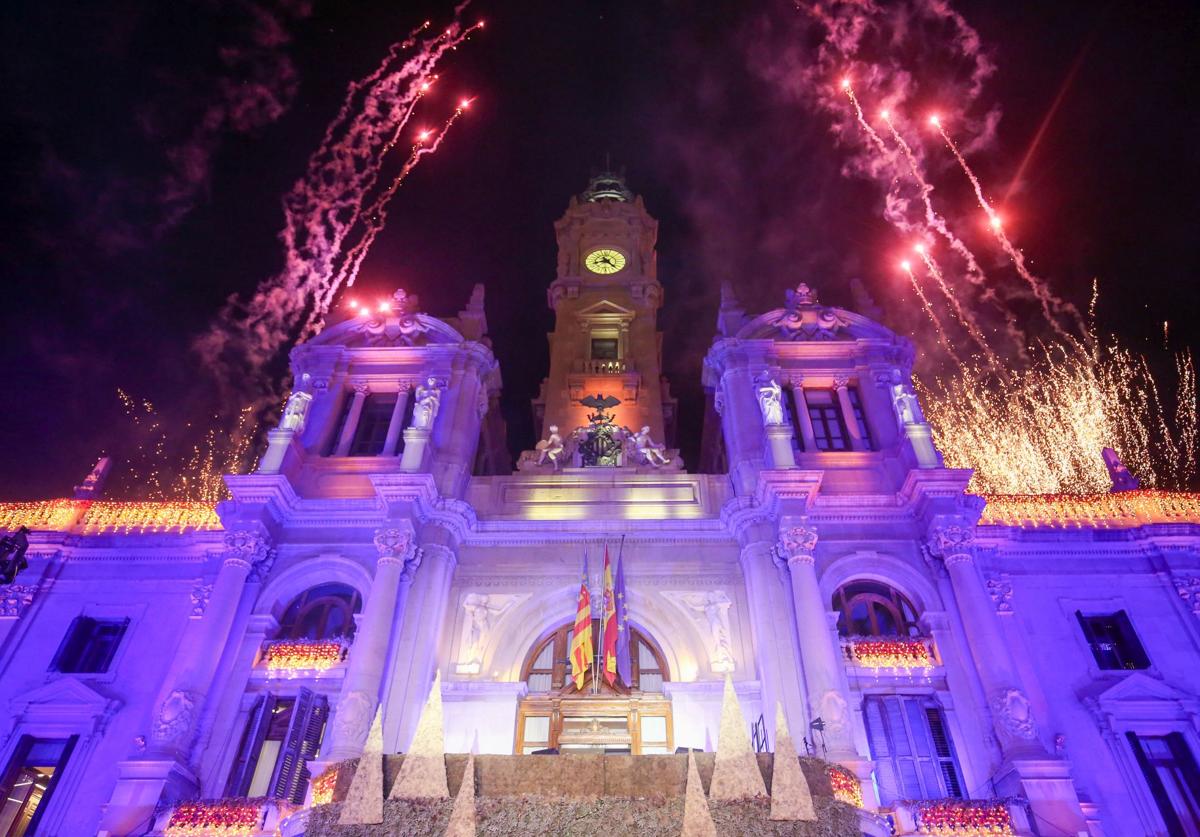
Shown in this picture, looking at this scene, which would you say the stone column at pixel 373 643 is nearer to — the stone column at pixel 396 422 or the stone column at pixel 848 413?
the stone column at pixel 396 422

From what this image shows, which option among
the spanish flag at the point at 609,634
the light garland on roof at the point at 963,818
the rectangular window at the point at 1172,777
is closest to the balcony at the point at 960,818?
the light garland on roof at the point at 963,818

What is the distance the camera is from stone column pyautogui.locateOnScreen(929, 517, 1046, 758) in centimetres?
2080

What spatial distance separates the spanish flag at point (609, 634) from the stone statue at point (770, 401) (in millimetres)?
8520

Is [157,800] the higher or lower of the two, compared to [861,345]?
lower

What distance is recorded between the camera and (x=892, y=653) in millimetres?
23766

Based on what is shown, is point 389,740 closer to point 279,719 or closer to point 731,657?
point 279,719

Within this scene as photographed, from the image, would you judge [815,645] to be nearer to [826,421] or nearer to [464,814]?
[826,421]

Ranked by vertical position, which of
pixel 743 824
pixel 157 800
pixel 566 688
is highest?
pixel 566 688

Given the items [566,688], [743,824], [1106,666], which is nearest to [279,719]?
[566,688]

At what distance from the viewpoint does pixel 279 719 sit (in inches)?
916

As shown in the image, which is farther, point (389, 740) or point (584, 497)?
point (584, 497)

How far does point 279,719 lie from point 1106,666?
23.0 meters

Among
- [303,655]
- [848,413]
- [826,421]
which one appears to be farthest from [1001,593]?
[303,655]

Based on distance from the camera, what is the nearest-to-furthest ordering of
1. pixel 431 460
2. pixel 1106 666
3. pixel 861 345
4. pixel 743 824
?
1. pixel 743 824
2. pixel 1106 666
3. pixel 431 460
4. pixel 861 345
